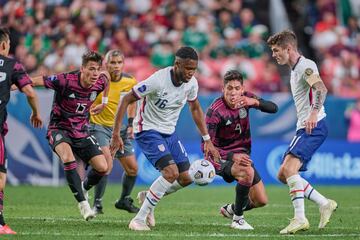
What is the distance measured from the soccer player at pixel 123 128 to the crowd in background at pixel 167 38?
25.5 ft

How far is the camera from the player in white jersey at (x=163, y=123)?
11.2 metres

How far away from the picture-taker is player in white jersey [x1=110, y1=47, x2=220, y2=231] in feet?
36.6

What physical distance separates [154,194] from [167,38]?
12.8 meters

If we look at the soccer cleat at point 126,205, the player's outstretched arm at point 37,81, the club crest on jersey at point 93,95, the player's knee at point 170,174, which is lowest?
the soccer cleat at point 126,205

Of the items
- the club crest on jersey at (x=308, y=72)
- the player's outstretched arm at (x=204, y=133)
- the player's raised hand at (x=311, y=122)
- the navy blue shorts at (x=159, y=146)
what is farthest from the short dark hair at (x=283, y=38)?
the navy blue shorts at (x=159, y=146)

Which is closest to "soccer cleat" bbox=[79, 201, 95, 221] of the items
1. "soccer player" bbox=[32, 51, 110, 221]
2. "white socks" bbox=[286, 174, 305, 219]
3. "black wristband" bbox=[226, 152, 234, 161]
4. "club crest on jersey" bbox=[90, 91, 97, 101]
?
"soccer player" bbox=[32, 51, 110, 221]

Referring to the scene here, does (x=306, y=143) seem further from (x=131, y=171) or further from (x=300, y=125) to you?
(x=131, y=171)

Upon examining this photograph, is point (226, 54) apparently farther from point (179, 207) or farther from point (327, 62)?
point (179, 207)

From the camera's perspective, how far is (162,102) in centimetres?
1153

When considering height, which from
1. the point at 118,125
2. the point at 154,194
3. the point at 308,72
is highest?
the point at 308,72

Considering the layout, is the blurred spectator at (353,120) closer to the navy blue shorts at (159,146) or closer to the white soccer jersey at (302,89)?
the white soccer jersey at (302,89)

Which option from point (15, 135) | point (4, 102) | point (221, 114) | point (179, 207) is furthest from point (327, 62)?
point (4, 102)

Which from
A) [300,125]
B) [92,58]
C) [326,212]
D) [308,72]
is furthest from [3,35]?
[326,212]

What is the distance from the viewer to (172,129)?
461 inches
